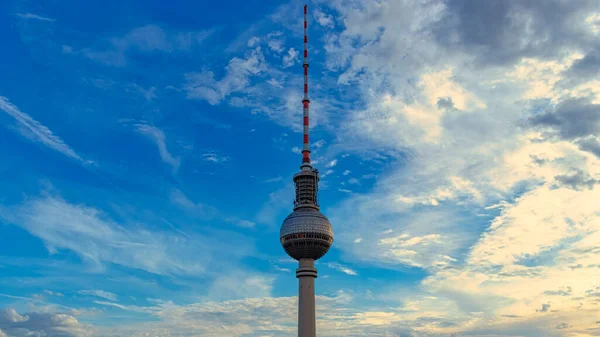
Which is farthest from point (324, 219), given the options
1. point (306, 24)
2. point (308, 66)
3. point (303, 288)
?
point (306, 24)

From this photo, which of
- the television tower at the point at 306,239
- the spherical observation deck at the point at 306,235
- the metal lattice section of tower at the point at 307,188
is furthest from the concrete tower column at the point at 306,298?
the metal lattice section of tower at the point at 307,188

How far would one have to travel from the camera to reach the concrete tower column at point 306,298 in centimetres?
14625

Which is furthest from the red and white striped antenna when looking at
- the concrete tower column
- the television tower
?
the concrete tower column

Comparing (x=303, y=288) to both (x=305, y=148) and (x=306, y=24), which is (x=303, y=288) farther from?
(x=306, y=24)

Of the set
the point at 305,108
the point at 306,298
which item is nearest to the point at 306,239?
the point at 306,298

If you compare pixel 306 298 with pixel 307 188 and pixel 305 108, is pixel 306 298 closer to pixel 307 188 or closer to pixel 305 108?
pixel 307 188

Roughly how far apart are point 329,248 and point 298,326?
24.9 meters

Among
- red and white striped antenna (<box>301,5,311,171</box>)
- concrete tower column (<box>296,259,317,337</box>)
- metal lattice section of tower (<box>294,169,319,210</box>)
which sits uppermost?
red and white striped antenna (<box>301,5,311,171</box>)

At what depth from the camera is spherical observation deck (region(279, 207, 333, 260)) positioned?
503 feet

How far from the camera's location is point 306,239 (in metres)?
153

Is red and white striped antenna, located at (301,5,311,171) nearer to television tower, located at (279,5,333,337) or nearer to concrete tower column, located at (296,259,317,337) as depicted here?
television tower, located at (279,5,333,337)

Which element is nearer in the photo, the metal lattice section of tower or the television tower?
the television tower

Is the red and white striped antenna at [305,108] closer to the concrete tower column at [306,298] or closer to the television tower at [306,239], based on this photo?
the television tower at [306,239]

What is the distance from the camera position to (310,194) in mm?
162500
